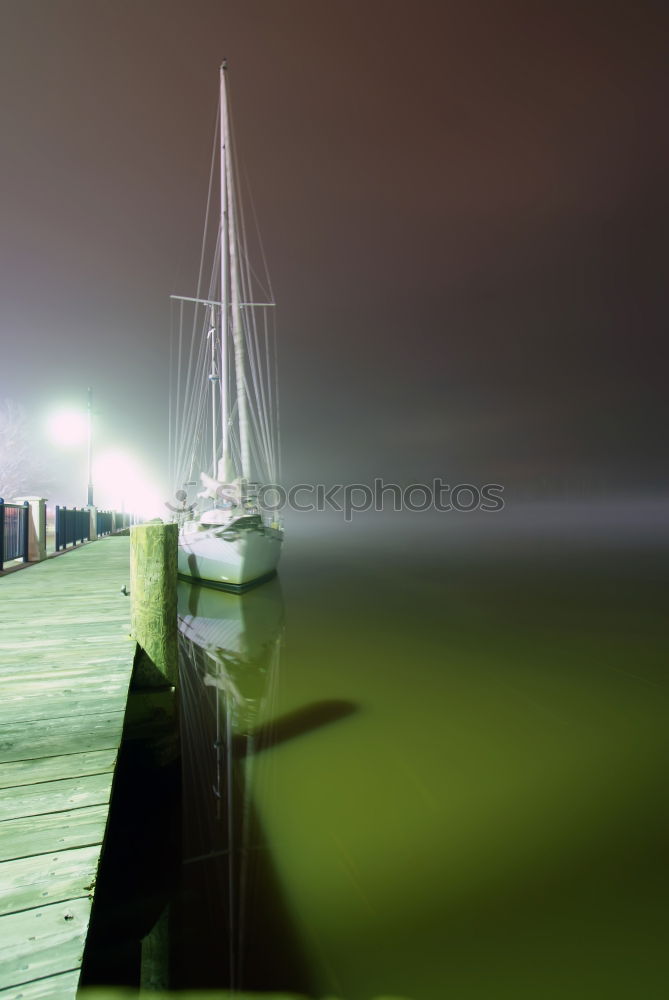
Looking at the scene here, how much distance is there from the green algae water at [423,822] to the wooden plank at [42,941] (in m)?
1.66

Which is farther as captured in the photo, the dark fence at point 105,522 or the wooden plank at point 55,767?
the dark fence at point 105,522

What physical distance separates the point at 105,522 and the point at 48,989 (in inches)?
1218

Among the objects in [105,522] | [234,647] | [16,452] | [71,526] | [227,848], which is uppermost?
[16,452]

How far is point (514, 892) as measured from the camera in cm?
362

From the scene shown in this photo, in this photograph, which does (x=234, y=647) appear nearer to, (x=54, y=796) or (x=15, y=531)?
(x=15, y=531)

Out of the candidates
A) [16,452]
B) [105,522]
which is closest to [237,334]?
[105,522]

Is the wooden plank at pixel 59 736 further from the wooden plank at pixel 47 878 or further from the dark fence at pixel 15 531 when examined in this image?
the dark fence at pixel 15 531

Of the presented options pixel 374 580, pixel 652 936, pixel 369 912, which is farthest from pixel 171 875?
pixel 374 580

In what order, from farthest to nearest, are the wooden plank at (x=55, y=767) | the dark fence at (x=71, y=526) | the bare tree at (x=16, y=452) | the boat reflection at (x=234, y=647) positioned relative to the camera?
1. the bare tree at (x=16, y=452)
2. the dark fence at (x=71, y=526)
3. the boat reflection at (x=234, y=647)
4. the wooden plank at (x=55, y=767)

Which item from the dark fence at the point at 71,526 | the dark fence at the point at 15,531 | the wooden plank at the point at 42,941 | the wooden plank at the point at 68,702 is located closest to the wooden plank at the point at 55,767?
the wooden plank at the point at 68,702

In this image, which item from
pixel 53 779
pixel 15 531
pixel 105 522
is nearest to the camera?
pixel 53 779

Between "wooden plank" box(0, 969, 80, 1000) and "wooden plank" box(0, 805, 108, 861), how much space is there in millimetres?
631

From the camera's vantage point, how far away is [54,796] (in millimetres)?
2572

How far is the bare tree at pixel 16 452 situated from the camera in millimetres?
50156
